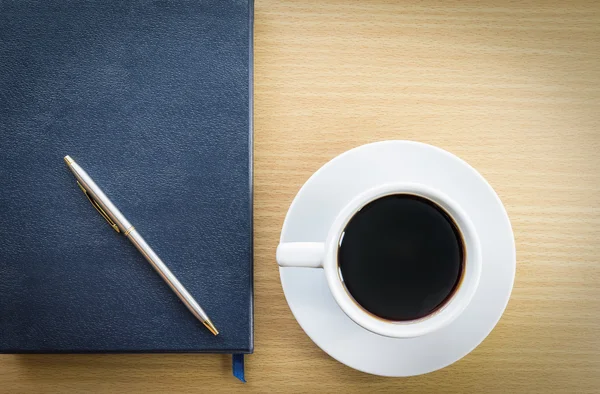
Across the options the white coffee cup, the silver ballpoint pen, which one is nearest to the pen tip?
the silver ballpoint pen

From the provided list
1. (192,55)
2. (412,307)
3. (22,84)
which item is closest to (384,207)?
(412,307)

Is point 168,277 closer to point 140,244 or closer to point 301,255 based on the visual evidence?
point 140,244

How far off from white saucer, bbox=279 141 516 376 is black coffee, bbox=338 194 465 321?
0.12 feet

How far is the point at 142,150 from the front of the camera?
0.54 metres

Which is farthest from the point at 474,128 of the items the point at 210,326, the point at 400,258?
the point at 210,326

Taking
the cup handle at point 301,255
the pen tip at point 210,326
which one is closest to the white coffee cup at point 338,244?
the cup handle at point 301,255

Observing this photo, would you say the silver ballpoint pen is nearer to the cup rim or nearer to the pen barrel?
the pen barrel

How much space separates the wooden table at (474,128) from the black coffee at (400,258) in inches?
3.9

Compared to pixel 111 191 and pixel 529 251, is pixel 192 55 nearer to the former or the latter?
pixel 111 191

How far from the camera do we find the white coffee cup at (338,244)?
0.47 metres

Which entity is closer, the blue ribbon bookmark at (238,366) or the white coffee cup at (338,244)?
the white coffee cup at (338,244)

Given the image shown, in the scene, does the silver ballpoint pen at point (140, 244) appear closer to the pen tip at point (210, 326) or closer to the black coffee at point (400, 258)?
the pen tip at point (210, 326)

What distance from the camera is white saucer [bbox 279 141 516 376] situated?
1.74 feet

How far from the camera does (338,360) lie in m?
0.54
